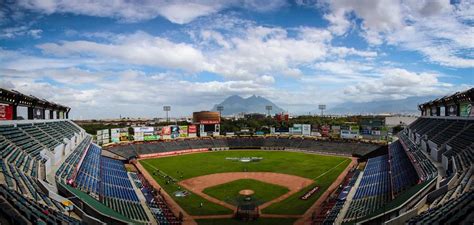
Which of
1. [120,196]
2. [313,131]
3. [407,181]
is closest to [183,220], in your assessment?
[120,196]

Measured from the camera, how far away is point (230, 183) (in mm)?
51875

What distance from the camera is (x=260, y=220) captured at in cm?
3428

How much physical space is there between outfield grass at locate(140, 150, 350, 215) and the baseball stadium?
0.71ft

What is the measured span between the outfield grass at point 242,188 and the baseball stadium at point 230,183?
0.16 meters

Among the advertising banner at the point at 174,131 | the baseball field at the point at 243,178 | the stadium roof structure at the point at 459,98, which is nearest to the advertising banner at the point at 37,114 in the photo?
the baseball field at the point at 243,178

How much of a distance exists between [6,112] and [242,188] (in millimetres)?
32436

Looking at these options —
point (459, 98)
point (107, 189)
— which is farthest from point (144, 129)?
point (459, 98)

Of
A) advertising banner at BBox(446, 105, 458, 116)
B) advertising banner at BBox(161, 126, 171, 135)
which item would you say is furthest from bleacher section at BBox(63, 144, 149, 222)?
advertising banner at BBox(446, 105, 458, 116)

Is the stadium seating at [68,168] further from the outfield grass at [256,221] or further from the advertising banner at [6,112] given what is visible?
the outfield grass at [256,221]

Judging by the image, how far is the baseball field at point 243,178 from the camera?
39922 millimetres

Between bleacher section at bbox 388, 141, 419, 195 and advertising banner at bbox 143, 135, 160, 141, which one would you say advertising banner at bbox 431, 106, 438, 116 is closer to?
bleacher section at bbox 388, 141, 419, 195

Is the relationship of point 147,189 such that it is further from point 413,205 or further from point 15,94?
Result: point 413,205

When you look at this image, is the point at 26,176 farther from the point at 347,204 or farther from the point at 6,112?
the point at 347,204

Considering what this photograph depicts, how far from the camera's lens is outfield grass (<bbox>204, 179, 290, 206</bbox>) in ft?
139
